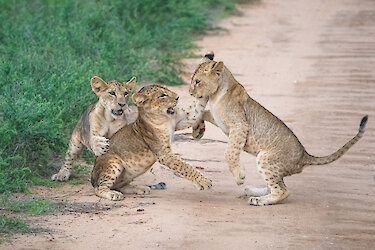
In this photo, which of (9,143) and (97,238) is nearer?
(97,238)

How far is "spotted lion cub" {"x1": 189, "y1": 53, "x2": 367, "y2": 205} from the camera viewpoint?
308 inches

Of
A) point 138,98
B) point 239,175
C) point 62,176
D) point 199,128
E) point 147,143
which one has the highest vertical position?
point 138,98

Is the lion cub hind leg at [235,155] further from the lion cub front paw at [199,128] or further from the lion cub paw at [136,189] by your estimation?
the lion cub paw at [136,189]

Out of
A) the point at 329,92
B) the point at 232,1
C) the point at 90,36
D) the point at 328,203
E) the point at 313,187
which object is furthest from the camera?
the point at 232,1

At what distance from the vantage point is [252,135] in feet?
26.6

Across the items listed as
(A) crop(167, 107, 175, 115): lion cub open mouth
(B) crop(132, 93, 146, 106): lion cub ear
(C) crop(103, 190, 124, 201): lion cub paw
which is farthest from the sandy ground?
(B) crop(132, 93, 146, 106): lion cub ear

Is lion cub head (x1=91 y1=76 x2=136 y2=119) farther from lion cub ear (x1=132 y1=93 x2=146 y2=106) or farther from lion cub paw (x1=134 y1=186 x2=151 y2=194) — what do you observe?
lion cub paw (x1=134 y1=186 x2=151 y2=194)

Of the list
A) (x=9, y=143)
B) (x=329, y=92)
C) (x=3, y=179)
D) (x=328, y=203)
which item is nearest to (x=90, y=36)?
(x=329, y=92)

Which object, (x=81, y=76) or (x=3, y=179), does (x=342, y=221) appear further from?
(x=81, y=76)

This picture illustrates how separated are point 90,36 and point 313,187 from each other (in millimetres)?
7004

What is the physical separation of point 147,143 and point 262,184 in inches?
60.2

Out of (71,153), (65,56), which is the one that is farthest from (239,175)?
(65,56)

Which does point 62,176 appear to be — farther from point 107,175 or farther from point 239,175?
point 239,175

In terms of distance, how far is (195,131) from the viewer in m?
8.26
